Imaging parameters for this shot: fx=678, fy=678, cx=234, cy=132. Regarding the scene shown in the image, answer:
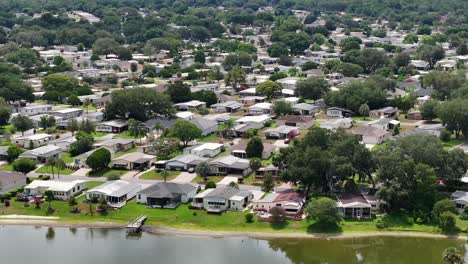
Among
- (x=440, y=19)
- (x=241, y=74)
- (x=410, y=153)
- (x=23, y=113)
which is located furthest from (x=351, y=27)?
(x=410, y=153)

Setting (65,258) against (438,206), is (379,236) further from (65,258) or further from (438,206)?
(65,258)

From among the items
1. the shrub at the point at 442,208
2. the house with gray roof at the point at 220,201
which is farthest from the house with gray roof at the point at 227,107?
the shrub at the point at 442,208

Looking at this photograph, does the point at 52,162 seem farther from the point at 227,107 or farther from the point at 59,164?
the point at 227,107

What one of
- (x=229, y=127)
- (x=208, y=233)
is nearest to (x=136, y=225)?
(x=208, y=233)

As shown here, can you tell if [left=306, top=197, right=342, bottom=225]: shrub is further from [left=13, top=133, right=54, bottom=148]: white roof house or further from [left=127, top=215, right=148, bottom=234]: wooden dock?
[left=13, top=133, right=54, bottom=148]: white roof house

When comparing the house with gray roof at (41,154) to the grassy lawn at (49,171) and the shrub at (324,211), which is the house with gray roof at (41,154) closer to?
the grassy lawn at (49,171)

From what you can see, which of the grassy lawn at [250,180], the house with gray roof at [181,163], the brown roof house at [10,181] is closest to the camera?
the brown roof house at [10,181]
